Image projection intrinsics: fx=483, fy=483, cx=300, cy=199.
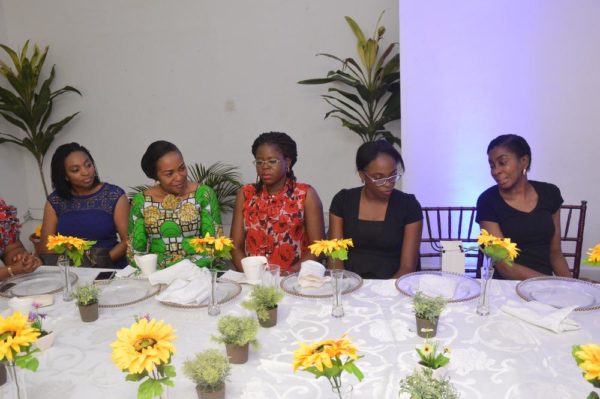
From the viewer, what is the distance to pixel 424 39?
3.17m

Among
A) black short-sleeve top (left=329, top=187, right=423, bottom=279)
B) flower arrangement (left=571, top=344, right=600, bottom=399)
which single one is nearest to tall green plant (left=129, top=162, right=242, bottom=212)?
black short-sleeve top (left=329, top=187, right=423, bottom=279)

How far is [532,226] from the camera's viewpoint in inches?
94.6

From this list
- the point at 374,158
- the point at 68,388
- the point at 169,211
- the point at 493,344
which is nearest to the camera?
the point at 68,388

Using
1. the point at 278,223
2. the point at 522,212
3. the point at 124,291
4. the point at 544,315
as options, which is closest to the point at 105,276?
the point at 124,291

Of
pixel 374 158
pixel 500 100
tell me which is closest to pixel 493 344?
pixel 374 158

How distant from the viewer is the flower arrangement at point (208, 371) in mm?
1151

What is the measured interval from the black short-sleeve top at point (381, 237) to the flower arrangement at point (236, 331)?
1142 millimetres

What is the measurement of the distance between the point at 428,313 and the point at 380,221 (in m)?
1.00

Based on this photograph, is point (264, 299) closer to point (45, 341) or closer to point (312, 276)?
point (312, 276)

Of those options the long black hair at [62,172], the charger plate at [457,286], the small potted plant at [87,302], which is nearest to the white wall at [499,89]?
the charger plate at [457,286]

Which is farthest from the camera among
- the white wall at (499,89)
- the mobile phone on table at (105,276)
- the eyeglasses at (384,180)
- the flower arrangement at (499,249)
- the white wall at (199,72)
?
the white wall at (199,72)

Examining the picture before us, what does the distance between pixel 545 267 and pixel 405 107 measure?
132cm

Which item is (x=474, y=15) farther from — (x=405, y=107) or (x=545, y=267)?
(x=545, y=267)

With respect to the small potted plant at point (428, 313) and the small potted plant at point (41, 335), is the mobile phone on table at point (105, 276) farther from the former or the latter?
the small potted plant at point (428, 313)
